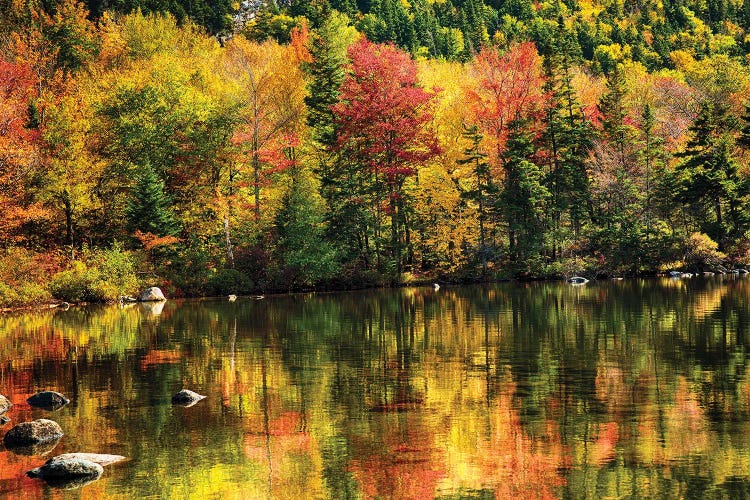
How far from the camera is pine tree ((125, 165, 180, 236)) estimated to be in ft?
175

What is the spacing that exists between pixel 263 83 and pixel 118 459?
152ft

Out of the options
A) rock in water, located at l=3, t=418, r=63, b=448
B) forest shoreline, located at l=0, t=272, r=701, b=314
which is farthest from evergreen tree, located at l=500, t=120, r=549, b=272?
rock in water, located at l=3, t=418, r=63, b=448

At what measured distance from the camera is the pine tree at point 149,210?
53469 mm

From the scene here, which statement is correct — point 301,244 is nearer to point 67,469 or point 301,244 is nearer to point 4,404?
point 4,404

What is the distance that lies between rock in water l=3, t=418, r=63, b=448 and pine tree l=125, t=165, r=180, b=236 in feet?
126

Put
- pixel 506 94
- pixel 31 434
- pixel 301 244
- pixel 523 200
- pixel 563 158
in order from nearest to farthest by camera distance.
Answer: pixel 31 434
pixel 301 244
pixel 523 200
pixel 563 158
pixel 506 94

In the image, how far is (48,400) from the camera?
18.8 meters

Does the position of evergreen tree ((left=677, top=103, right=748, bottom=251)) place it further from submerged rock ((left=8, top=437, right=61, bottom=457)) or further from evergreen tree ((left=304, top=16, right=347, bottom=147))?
submerged rock ((left=8, top=437, right=61, bottom=457))

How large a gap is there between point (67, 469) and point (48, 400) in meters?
6.04

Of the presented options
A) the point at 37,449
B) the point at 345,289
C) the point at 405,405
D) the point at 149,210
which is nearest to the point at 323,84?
the point at 345,289

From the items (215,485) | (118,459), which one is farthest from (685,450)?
(118,459)

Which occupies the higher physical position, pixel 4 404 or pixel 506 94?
pixel 506 94

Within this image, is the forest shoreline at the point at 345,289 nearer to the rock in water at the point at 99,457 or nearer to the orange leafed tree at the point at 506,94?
the orange leafed tree at the point at 506,94

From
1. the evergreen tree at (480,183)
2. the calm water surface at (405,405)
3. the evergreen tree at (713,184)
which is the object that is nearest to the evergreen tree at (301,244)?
the evergreen tree at (480,183)
